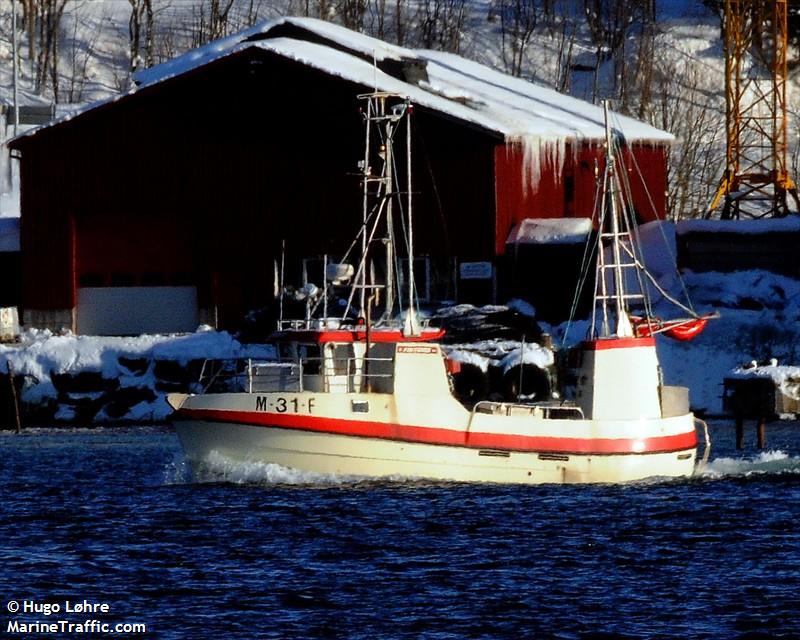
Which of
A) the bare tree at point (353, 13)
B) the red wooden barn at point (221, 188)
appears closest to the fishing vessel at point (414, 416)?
the red wooden barn at point (221, 188)

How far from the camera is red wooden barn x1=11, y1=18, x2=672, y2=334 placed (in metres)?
64.7

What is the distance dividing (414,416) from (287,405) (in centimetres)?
238

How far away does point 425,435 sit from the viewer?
3950 centimetres

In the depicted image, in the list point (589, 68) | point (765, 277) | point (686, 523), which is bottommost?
point (686, 523)

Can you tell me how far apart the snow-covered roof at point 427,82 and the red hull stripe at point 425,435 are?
75.8 feet

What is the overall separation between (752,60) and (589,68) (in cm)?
920

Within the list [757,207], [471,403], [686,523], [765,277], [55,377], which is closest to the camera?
[686,523]

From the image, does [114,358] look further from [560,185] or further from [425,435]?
[425,435]

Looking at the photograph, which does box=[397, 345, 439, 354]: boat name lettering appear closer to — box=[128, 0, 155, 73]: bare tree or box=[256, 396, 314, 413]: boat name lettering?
box=[256, 396, 314, 413]: boat name lettering

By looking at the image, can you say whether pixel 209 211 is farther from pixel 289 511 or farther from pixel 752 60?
pixel 752 60

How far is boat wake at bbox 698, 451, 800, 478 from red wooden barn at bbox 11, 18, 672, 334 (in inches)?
740

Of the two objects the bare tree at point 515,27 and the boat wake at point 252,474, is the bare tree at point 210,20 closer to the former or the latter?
the bare tree at point 515,27

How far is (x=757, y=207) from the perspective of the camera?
98.4m

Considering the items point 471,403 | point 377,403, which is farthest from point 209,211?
point 377,403
